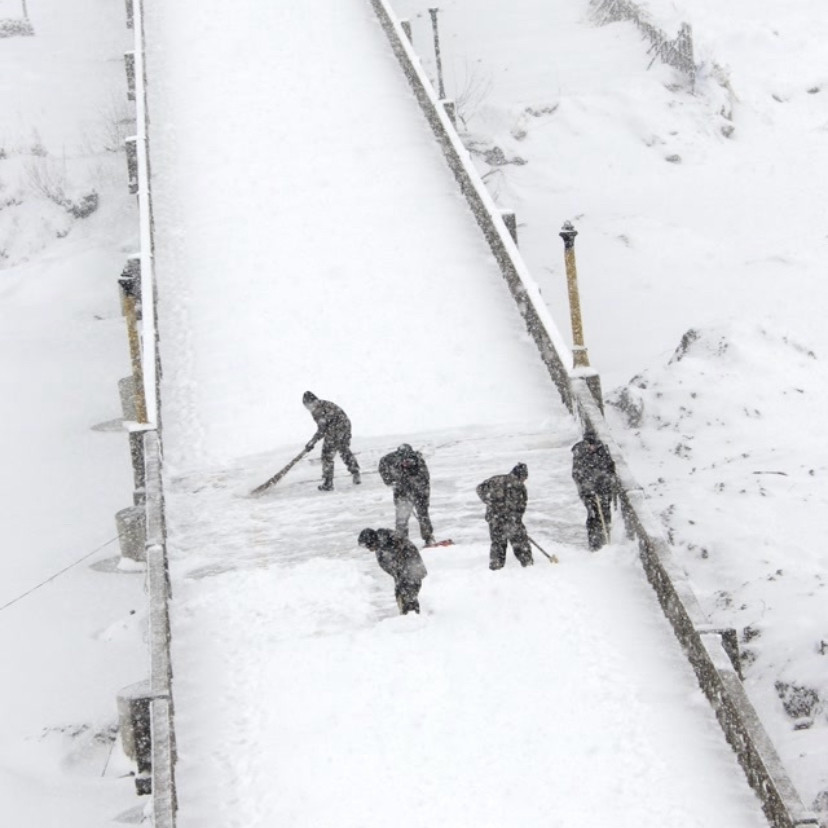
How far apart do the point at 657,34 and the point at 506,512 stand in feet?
78.7

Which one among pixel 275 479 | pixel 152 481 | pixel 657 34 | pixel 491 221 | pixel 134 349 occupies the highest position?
pixel 657 34

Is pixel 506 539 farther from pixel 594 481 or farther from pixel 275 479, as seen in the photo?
pixel 275 479

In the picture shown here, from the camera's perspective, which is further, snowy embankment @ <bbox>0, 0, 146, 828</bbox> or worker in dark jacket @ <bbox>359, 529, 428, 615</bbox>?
snowy embankment @ <bbox>0, 0, 146, 828</bbox>

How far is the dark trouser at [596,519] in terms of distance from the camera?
14.7 metres

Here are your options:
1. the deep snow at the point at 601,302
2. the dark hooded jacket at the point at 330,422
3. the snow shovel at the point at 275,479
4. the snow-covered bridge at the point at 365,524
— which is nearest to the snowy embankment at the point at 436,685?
the snow-covered bridge at the point at 365,524

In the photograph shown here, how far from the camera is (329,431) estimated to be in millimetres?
16484

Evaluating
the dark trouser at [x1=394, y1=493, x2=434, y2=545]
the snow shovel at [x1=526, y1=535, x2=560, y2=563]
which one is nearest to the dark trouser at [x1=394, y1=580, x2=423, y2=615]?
the dark trouser at [x1=394, y1=493, x2=434, y2=545]

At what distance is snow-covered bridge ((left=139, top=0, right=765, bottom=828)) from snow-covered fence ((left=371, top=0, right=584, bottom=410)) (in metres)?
0.24

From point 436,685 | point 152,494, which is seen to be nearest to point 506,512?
point 436,685

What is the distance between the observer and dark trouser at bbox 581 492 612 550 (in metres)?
14.7

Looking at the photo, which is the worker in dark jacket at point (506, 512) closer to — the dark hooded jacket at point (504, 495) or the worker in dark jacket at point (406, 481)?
the dark hooded jacket at point (504, 495)

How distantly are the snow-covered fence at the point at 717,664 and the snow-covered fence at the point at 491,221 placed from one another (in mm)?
3553

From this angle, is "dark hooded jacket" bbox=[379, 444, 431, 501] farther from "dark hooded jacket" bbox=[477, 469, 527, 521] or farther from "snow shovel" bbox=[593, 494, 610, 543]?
"snow shovel" bbox=[593, 494, 610, 543]

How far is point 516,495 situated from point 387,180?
452 inches
